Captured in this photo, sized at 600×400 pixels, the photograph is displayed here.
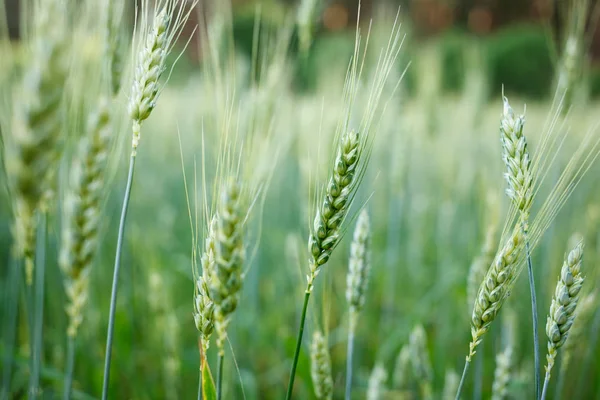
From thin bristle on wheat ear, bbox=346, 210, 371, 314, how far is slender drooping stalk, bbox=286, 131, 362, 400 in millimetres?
209

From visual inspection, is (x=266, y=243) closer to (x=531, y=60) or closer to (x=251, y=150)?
(x=251, y=150)

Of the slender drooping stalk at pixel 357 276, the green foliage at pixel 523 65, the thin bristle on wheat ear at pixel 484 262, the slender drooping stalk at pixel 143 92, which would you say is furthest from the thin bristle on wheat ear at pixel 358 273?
the green foliage at pixel 523 65

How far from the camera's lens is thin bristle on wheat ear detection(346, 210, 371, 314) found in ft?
3.10

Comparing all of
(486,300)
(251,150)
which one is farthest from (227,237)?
(486,300)

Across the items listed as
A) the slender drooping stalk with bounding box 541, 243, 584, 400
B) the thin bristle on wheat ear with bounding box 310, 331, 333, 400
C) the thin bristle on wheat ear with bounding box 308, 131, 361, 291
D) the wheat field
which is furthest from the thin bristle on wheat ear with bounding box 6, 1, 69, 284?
the slender drooping stalk with bounding box 541, 243, 584, 400

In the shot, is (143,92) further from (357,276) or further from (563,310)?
(563,310)

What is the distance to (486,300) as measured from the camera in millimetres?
769

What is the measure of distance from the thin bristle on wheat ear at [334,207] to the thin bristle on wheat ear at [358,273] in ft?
0.66

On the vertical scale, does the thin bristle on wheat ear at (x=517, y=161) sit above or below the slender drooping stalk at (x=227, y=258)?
above

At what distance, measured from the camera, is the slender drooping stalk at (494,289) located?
29.9 inches

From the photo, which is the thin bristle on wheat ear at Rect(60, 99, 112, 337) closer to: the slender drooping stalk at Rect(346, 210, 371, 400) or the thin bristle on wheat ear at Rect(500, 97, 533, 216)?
the slender drooping stalk at Rect(346, 210, 371, 400)

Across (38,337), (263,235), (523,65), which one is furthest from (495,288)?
(523,65)

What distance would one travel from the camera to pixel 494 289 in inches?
Result: 30.0

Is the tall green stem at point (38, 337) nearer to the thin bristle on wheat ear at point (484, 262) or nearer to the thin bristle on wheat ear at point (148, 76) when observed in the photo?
the thin bristle on wheat ear at point (148, 76)
